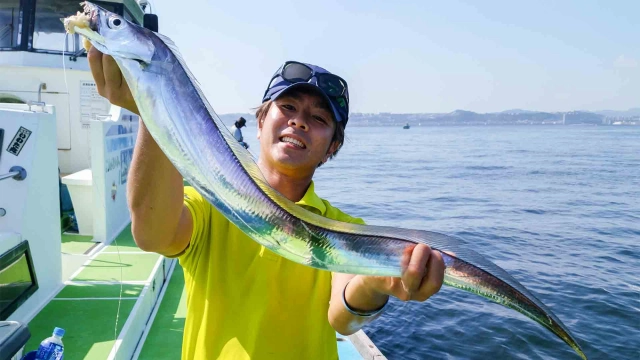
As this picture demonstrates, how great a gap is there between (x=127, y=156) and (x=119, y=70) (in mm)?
6475

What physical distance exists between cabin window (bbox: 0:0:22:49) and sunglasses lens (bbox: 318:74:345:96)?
8.55 m

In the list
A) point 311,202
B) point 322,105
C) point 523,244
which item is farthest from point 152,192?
point 523,244

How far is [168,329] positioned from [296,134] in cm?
359

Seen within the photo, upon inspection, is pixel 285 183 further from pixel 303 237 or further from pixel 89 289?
pixel 89 289

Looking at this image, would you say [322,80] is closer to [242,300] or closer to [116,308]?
[242,300]

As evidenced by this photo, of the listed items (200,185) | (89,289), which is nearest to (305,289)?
(200,185)

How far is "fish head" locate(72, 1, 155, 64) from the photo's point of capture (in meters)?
1.33

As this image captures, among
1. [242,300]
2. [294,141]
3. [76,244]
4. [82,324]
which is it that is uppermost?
[294,141]

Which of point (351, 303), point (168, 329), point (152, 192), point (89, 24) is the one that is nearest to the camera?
point (89, 24)

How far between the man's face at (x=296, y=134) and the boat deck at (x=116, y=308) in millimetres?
2514

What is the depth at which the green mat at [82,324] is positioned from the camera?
371 centimetres

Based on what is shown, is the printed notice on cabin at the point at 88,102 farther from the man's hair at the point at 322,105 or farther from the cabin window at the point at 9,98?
the man's hair at the point at 322,105

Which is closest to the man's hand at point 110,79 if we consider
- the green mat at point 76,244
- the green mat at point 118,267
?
the green mat at point 118,267

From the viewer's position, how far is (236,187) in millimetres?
1483
